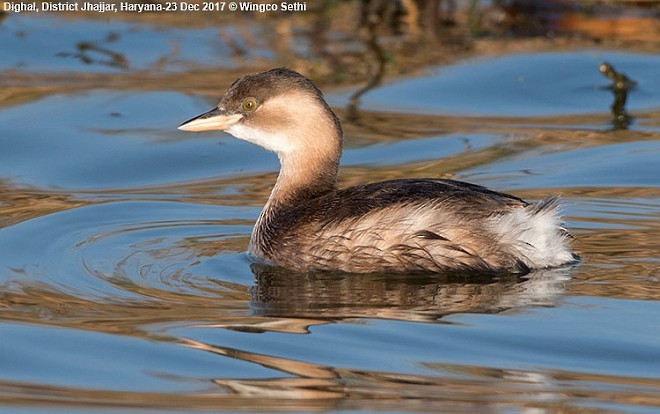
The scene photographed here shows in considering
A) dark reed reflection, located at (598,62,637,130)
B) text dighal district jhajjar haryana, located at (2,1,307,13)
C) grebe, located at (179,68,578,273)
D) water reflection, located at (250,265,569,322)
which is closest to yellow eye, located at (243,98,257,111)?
grebe, located at (179,68,578,273)

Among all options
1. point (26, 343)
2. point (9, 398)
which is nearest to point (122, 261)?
point (26, 343)

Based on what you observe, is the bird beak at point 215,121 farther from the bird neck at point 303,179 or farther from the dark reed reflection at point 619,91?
the dark reed reflection at point 619,91

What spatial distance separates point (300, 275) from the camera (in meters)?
7.15

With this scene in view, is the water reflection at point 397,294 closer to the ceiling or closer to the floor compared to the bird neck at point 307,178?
closer to the floor

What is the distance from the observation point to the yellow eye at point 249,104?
310 inches

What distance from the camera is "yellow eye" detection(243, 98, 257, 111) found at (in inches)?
310

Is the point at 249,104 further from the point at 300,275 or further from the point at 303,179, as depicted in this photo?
the point at 300,275

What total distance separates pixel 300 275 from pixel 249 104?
1.21 meters

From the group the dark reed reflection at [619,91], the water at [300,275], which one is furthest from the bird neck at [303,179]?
the dark reed reflection at [619,91]

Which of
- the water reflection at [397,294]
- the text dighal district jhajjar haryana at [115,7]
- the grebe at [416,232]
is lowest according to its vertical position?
the water reflection at [397,294]

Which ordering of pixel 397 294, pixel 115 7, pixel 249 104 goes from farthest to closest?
pixel 115 7 → pixel 249 104 → pixel 397 294

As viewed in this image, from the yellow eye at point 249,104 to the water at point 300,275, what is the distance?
0.72m

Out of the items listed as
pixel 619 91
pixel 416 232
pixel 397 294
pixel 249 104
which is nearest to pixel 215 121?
pixel 249 104

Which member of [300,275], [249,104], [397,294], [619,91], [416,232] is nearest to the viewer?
[397,294]
